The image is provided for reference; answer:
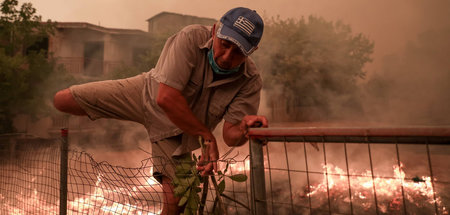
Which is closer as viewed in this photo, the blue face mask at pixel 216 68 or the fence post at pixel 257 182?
the fence post at pixel 257 182

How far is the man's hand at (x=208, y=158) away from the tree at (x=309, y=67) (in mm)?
12153

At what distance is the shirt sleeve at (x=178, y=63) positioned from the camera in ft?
6.70

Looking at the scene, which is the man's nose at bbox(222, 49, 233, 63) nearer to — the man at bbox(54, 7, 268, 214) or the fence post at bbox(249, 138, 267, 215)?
the man at bbox(54, 7, 268, 214)

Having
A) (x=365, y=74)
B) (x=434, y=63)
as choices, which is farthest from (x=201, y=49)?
(x=365, y=74)

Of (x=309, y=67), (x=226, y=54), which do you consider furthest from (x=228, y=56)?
(x=309, y=67)

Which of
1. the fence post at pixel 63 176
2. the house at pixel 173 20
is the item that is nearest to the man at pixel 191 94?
the fence post at pixel 63 176

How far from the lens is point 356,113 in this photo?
14.5 m

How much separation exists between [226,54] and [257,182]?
2.75 feet

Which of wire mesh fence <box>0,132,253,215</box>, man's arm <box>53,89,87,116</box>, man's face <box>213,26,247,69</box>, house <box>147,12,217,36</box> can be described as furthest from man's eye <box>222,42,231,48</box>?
house <box>147,12,217,36</box>

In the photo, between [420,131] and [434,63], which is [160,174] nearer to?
[420,131]

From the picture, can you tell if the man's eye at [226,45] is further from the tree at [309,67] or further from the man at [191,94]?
the tree at [309,67]

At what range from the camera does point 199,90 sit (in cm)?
237

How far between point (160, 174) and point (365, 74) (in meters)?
17.1

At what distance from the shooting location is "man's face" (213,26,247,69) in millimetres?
1974
